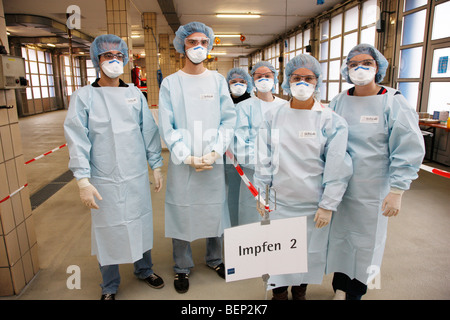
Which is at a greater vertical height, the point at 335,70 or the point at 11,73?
the point at 335,70

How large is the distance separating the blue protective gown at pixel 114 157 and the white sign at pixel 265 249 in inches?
31.6

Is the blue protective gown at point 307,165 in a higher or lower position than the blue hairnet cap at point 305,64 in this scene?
lower

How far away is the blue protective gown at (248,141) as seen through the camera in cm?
209

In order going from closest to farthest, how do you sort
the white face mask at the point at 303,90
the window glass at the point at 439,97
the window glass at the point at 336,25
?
the white face mask at the point at 303,90 < the window glass at the point at 439,97 < the window glass at the point at 336,25

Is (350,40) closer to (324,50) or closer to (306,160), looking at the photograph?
(324,50)

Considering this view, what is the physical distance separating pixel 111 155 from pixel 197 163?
1.57ft

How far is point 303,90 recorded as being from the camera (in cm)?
157

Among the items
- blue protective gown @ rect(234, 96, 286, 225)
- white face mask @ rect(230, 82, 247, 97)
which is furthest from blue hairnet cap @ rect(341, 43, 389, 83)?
white face mask @ rect(230, 82, 247, 97)

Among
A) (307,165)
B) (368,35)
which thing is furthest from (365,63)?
(368,35)

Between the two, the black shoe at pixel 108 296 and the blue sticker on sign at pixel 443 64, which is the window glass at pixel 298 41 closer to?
the blue sticker on sign at pixel 443 64

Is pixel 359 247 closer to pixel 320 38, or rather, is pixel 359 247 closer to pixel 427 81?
pixel 427 81

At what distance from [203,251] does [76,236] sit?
1201mm

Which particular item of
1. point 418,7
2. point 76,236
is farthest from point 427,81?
point 76,236

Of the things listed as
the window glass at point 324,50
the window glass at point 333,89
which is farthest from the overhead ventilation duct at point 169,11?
the window glass at point 333,89
